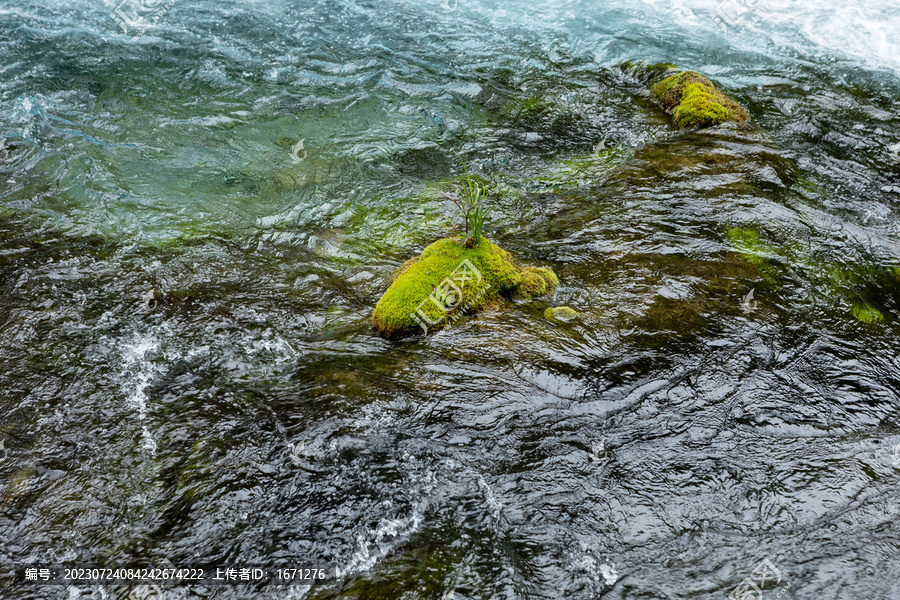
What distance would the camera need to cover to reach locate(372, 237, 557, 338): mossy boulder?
5695 mm

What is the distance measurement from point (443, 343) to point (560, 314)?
1361 mm

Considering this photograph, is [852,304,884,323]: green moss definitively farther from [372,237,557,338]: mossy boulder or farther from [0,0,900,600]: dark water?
[372,237,557,338]: mossy boulder

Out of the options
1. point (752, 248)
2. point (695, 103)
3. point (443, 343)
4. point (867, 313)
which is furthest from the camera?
point (695, 103)

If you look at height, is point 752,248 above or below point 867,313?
above

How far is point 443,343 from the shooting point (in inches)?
220

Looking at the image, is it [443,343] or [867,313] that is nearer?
[443,343]

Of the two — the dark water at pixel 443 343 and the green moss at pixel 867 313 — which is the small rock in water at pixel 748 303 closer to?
the dark water at pixel 443 343

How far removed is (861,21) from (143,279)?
17.5 meters

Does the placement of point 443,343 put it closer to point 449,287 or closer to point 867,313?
point 449,287

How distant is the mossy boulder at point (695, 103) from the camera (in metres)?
9.26

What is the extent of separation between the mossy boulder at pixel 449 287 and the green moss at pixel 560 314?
1.01 ft

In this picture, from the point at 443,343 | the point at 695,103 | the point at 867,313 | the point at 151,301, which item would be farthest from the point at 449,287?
the point at 695,103

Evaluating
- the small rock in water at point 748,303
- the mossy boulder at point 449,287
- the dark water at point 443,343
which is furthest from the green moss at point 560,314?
the small rock in water at point 748,303

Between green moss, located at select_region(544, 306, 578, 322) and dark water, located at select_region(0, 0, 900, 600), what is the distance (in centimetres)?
15
